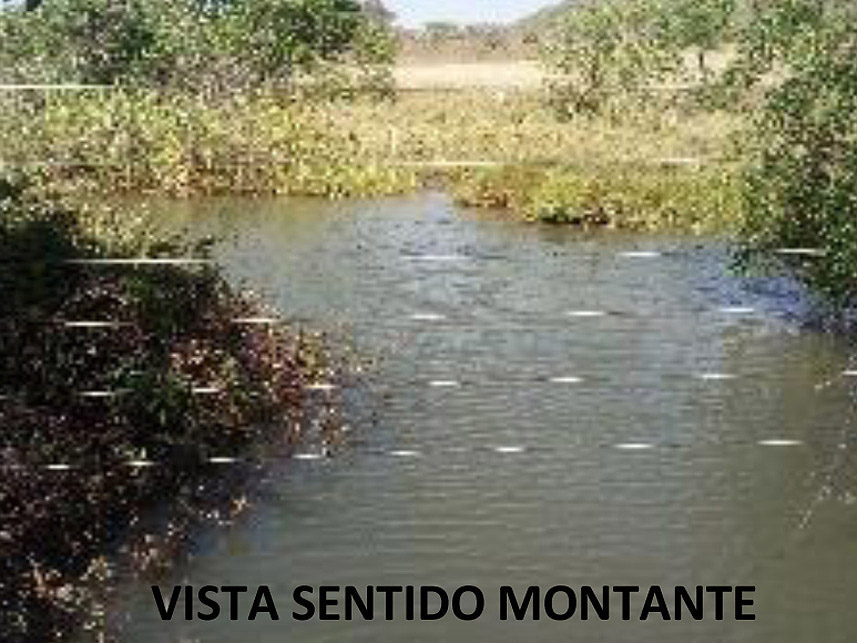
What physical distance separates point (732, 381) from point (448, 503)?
17.8 feet

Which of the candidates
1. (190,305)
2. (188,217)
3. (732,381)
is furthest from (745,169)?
(188,217)

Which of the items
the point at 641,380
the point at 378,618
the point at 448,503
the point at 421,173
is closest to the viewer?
the point at 378,618

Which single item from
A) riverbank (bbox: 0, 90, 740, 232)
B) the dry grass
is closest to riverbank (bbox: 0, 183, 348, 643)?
riverbank (bbox: 0, 90, 740, 232)

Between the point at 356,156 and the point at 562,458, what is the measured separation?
67.6 feet

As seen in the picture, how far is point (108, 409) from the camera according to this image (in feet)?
40.9

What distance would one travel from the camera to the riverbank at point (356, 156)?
28250mm

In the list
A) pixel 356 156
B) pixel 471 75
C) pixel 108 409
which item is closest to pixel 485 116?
pixel 356 156

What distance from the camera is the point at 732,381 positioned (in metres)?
17.0

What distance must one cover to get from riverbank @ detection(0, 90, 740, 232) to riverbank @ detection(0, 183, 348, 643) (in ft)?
37.4

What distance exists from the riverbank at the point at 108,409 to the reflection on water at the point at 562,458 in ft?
1.70

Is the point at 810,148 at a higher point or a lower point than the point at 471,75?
lower

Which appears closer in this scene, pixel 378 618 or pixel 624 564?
pixel 378 618

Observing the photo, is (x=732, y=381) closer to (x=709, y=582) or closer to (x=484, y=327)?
(x=484, y=327)

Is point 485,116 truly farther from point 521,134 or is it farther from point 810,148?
point 810,148
